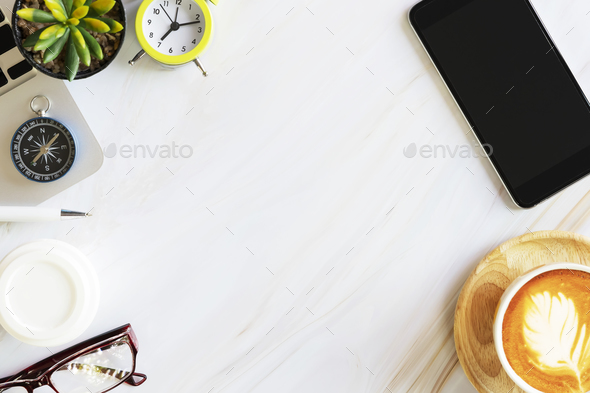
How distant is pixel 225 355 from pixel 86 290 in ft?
0.75

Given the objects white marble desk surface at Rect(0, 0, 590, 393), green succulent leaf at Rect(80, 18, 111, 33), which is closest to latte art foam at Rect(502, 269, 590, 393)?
white marble desk surface at Rect(0, 0, 590, 393)

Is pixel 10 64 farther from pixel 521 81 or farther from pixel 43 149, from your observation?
pixel 521 81

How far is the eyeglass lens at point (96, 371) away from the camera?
0.63 metres

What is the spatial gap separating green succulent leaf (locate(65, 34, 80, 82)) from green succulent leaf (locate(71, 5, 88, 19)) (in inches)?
1.2

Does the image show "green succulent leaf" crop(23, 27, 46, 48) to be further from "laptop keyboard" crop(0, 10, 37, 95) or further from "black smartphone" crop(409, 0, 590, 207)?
"black smartphone" crop(409, 0, 590, 207)

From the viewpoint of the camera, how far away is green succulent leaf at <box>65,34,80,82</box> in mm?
516

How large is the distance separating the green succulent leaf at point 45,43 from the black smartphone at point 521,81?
49 centimetres

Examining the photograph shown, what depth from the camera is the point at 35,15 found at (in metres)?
0.49

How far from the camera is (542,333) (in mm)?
587

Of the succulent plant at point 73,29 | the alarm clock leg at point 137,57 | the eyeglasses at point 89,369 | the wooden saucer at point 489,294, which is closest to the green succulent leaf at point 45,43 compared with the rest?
the succulent plant at point 73,29

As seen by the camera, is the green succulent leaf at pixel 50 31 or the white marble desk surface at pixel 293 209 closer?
the green succulent leaf at pixel 50 31

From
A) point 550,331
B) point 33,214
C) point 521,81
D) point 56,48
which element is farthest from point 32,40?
point 550,331

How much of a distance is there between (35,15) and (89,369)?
496 millimetres

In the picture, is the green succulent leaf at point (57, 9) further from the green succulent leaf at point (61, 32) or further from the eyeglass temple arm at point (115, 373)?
the eyeglass temple arm at point (115, 373)
